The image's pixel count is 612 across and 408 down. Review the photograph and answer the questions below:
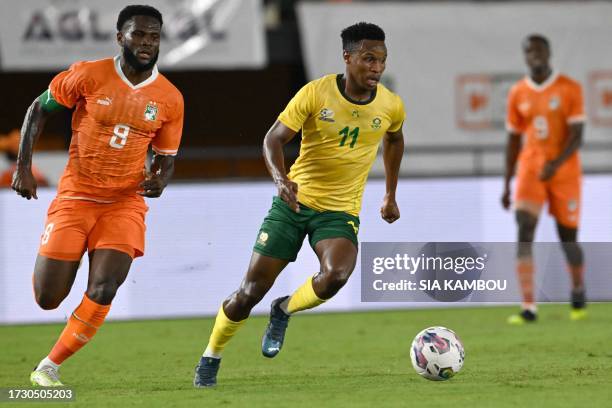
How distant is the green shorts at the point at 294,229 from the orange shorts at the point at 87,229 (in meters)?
0.76

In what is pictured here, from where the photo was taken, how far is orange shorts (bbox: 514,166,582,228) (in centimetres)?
1208

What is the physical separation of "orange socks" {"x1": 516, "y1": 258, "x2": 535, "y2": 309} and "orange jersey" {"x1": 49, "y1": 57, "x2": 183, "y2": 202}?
489cm

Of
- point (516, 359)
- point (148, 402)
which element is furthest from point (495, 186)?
point (148, 402)

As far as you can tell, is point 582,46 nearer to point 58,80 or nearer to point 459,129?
point 459,129

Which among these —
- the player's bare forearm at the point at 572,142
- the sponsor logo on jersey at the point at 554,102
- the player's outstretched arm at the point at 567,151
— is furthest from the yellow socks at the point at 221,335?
the sponsor logo on jersey at the point at 554,102

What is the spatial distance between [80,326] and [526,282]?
17.5ft

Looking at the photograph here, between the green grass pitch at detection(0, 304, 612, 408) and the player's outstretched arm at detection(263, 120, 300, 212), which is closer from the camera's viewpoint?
the green grass pitch at detection(0, 304, 612, 408)

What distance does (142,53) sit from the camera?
7.81m

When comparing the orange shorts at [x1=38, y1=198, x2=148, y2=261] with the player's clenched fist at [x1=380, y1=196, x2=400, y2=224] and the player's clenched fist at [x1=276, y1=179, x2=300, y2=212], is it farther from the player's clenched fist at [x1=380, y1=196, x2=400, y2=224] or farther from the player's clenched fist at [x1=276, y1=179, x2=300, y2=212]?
the player's clenched fist at [x1=380, y1=196, x2=400, y2=224]

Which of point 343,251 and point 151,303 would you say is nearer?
point 343,251

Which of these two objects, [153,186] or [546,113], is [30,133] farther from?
[546,113]

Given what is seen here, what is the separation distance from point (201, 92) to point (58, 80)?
12012mm

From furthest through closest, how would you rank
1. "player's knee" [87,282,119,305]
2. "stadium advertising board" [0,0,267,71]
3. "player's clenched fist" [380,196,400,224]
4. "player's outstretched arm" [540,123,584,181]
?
"stadium advertising board" [0,0,267,71], "player's outstretched arm" [540,123,584,181], "player's clenched fist" [380,196,400,224], "player's knee" [87,282,119,305]

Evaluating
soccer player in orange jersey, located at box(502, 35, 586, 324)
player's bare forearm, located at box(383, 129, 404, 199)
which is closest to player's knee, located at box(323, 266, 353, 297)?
player's bare forearm, located at box(383, 129, 404, 199)
